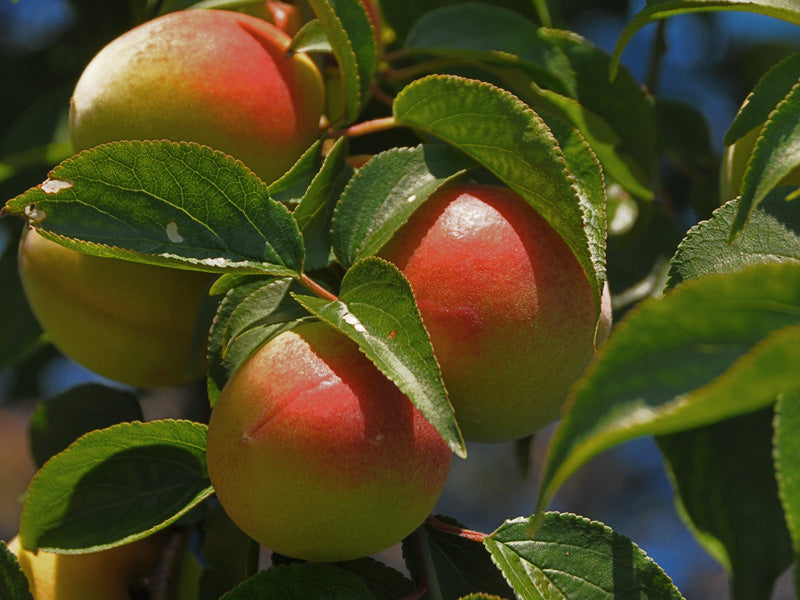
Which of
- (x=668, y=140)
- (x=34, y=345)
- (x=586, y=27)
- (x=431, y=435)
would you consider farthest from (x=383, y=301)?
(x=586, y=27)

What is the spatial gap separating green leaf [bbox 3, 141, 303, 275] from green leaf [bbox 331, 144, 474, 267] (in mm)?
46

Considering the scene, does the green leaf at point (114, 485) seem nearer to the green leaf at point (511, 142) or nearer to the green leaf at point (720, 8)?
the green leaf at point (511, 142)

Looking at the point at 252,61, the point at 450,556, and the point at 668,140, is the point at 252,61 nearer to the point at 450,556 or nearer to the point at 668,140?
the point at 450,556

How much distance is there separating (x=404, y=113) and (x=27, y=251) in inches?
12.2

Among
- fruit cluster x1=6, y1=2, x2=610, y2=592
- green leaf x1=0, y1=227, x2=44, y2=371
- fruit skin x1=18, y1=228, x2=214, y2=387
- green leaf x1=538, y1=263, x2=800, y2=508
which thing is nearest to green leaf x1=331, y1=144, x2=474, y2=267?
fruit cluster x1=6, y1=2, x2=610, y2=592

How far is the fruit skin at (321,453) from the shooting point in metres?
0.48

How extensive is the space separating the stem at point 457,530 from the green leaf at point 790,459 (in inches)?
10.1

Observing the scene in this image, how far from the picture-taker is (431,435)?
515mm

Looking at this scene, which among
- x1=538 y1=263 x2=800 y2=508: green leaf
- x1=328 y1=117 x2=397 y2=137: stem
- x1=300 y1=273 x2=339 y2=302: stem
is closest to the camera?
x1=538 y1=263 x2=800 y2=508: green leaf

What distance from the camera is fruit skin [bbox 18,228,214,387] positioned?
0.65m

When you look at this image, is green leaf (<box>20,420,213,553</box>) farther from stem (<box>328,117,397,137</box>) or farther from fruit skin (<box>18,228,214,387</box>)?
stem (<box>328,117,397,137</box>)

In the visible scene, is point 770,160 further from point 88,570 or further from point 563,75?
point 88,570

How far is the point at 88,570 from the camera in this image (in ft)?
2.28

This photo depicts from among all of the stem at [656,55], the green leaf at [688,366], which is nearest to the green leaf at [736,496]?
the green leaf at [688,366]
